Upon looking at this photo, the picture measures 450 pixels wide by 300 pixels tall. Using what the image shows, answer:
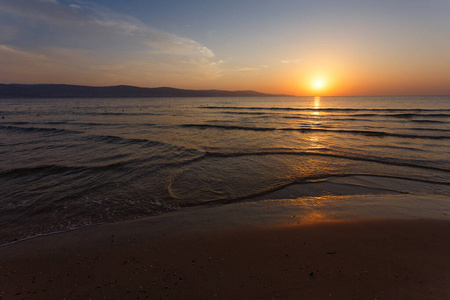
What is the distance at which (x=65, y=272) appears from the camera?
368 cm

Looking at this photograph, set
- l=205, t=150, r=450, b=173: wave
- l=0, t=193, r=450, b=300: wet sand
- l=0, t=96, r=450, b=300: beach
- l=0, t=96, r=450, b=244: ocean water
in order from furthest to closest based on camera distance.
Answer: l=205, t=150, r=450, b=173: wave → l=0, t=96, r=450, b=244: ocean water → l=0, t=96, r=450, b=300: beach → l=0, t=193, r=450, b=300: wet sand

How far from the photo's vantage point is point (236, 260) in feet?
12.8

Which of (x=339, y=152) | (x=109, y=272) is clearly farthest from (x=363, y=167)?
(x=109, y=272)

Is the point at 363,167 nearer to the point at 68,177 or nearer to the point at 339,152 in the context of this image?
the point at 339,152

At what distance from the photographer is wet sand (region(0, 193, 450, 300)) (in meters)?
3.20

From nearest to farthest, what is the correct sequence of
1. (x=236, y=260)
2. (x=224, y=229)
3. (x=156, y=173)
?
(x=236, y=260) → (x=224, y=229) → (x=156, y=173)

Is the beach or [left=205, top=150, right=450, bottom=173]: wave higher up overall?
[left=205, top=150, right=450, bottom=173]: wave

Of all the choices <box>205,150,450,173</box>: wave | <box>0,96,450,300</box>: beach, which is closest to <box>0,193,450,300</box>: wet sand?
<box>0,96,450,300</box>: beach

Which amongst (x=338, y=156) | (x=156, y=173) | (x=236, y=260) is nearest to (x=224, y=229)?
(x=236, y=260)

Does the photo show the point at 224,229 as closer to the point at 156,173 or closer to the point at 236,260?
the point at 236,260

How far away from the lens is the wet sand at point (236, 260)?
320 cm

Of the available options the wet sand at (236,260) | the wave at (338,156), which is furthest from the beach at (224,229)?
the wave at (338,156)

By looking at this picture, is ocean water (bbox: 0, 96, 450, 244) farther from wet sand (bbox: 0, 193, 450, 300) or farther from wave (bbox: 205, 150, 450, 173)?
wet sand (bbox: 0, 193, 450, 300)

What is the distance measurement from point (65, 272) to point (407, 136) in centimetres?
2535
